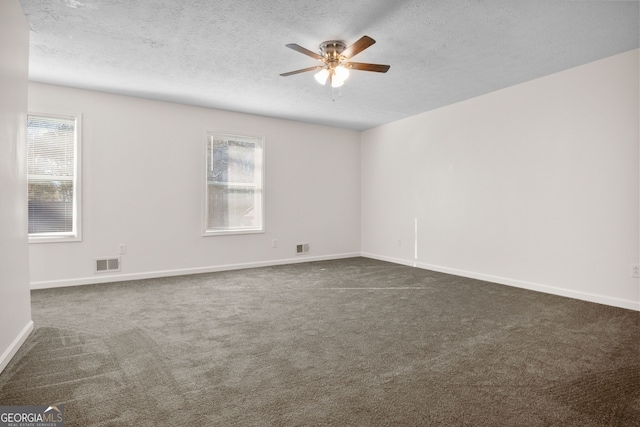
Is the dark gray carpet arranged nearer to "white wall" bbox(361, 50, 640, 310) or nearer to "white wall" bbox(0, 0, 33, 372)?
"white wall" bbox(0, 0, 33, 372)

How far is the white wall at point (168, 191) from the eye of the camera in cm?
442

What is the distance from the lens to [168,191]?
4969 millimetres

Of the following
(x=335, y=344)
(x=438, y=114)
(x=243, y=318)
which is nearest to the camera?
(x=335, y=344)

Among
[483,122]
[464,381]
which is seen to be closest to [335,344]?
[464,381]

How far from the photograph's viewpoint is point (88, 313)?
3.24 metres

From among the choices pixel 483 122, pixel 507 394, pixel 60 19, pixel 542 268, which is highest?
pixel 60 19

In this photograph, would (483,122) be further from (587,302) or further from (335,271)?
(335,271)

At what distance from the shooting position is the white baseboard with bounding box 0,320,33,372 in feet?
6.89

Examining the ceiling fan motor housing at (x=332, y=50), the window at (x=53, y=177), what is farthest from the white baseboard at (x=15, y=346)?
the ceiling fan motor housing at (x=332, y=50)

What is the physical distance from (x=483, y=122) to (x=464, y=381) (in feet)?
12.2

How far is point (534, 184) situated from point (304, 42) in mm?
3077

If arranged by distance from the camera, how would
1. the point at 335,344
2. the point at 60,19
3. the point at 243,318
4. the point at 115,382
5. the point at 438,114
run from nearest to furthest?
the point at 115,382 < the point at 335,344 < the point at 60,19 < the point at 243,318 < the point at 438,114

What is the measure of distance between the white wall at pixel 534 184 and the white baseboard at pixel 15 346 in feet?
15.7

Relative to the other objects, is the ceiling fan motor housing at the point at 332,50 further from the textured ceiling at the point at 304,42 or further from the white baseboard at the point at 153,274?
the white baseboard at the point at 153,274
